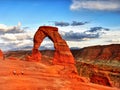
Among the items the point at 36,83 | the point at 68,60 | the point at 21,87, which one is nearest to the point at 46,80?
the point at 36,83

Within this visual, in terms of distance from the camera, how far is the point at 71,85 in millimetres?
19766

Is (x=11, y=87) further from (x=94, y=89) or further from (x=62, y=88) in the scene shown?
(x=94, y=89)

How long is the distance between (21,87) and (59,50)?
4945 cm

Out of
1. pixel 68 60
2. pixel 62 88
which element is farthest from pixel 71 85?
pixel 68 60

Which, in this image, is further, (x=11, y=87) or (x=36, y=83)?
(x=36, y=83)

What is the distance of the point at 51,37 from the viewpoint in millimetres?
67812

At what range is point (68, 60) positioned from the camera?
217ft

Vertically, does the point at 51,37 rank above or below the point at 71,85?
above

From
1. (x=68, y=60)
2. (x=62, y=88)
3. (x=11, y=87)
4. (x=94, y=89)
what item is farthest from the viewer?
(x=68, y=60)

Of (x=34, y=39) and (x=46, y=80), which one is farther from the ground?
(x=34, y=39)

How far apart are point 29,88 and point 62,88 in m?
2.04

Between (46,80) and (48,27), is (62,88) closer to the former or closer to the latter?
(46,80)

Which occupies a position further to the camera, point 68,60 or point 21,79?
point 68,60

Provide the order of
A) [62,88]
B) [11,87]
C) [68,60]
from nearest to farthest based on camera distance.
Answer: [11,87]
[62,88]
[68,60]
